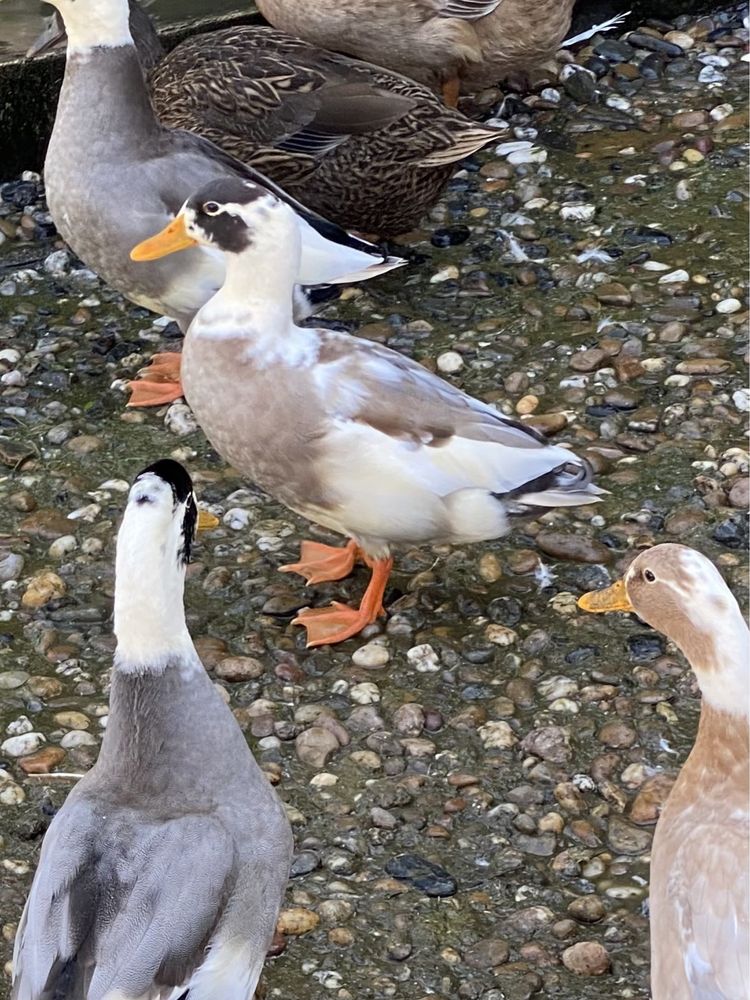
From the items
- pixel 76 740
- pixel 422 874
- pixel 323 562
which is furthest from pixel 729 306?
pixel 76 740

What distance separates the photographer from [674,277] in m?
5.70

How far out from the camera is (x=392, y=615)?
442 centimetres

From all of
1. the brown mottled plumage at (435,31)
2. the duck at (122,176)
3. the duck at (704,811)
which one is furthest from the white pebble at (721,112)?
the duck at (704,811)

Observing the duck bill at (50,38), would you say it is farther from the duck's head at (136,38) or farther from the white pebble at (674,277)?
the white pebble at (674,277)

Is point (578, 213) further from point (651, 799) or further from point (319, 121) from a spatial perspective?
point (651, 799)

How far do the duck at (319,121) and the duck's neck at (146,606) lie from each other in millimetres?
2905

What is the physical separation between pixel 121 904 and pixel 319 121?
3617 millimetres

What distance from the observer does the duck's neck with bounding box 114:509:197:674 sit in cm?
308

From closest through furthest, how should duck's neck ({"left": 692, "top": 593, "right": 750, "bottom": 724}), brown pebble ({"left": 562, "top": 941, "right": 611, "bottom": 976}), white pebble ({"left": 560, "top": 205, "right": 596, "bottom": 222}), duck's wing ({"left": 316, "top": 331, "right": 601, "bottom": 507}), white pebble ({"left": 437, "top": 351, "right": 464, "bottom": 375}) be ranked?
duck's neck ({"left": 692, "top": 593, "right": 750, "bottom": 724})
brown pebble ({"left": 562, "top": 941, "right": 611, "bottom": 976})
duck's wing ({"left": 316, "top": 331, "right": 601, "bottom": 507})
white pebble ({"left": 437, "top": 351, "right": 464, "bottom": 375})
white pebble ({"left": 560, "top": 205, "right": 596, "bottom": 222})

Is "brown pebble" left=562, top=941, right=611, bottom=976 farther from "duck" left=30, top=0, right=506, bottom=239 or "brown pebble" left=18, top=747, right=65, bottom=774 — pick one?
"duck" left=30, top=0, right=506, bottom=239

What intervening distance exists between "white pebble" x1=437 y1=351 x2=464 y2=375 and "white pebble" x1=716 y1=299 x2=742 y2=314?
37.1 inches

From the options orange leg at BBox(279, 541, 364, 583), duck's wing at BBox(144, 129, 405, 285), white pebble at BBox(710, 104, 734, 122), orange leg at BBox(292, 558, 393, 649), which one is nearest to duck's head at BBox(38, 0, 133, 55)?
duck's wing at BBox(144, 129, 405, 285)

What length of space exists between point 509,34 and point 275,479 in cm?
310

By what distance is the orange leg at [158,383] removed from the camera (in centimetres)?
525
